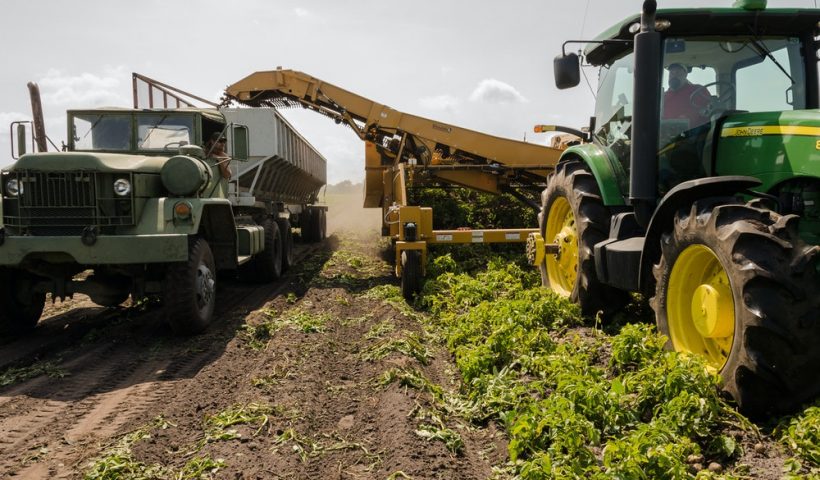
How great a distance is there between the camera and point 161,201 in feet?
20.2

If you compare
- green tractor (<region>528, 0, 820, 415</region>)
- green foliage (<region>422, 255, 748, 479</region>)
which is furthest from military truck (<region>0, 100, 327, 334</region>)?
green tractor (<region>528, 0, 820, 415</region>)

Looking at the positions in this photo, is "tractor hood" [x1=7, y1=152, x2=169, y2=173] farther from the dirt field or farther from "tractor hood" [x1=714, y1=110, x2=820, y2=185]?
"tractor hood" [x1=714, y1=110, x2=820, y2=185]

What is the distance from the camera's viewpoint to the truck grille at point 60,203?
5.93 meters

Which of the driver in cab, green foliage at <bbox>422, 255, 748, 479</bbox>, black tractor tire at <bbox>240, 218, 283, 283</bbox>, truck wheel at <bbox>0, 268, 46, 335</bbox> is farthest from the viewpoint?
black tractor tire at <bbox>240, 218, 283, 283</bbox>

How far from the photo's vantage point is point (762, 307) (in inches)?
121

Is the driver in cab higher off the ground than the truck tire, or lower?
higher

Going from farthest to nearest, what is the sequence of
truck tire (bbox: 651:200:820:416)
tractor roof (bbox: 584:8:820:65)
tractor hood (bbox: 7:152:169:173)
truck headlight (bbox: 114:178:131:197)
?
truck headlight (bbox: 114:178:131:197), tractor hood (bbox: 7:152:169:173), tractor roof (bbox: 584:8:820:65), truck tire (bbox: 651:200:820:416)

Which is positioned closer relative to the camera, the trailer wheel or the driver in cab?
the driver in cab

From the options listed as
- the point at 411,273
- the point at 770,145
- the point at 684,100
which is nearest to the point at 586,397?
the point at 770,145

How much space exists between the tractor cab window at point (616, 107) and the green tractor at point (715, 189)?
2cm

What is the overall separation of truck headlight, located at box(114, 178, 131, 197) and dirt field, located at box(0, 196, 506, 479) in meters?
1.50

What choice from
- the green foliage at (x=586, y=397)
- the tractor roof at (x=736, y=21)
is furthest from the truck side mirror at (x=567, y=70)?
the green foliage at (x=586, y=397)

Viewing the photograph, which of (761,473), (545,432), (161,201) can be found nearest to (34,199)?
(161,201)

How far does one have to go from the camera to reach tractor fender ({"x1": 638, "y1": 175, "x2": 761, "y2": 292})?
145 inches
